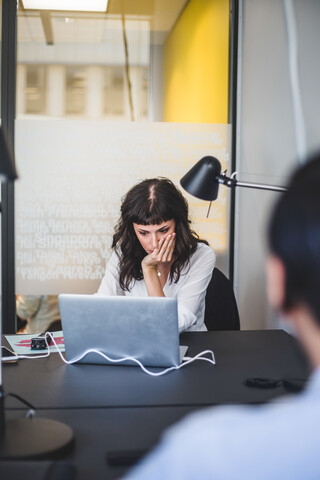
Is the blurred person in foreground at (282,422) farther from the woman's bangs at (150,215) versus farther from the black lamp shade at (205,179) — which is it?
the woman's bangs at (150,215)

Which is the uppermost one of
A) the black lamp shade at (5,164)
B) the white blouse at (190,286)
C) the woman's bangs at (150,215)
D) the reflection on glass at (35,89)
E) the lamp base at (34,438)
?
Answer: the reflection on glass at (35,89)

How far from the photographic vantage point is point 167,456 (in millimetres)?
576

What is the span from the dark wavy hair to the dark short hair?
1.90 meters

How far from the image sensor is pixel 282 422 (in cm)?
55

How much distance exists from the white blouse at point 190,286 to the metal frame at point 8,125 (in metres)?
1.13

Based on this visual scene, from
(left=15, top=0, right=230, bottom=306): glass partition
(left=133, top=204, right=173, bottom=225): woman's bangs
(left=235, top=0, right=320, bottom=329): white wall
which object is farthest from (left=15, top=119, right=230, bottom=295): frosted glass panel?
(left=133, top=204, right=173, bottom=225): woman's bangs

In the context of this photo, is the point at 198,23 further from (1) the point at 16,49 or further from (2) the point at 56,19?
(1) the point at 16,49

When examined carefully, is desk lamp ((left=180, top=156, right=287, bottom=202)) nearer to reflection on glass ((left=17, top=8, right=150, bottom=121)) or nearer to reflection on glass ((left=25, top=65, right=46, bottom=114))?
reflection on glass ((left=17, top=8, right=150, bottom=121))

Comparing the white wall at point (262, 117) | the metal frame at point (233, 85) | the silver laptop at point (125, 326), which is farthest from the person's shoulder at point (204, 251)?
the metal frame at point (233, 85)

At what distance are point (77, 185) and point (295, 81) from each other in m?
1.36

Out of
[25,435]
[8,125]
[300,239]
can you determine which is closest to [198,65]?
[8,125]

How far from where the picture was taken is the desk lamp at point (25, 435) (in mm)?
1098

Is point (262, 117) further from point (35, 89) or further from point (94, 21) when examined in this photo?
point (35, 89)

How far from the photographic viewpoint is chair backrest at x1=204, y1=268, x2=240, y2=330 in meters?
2.64
